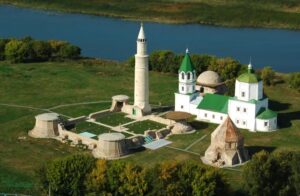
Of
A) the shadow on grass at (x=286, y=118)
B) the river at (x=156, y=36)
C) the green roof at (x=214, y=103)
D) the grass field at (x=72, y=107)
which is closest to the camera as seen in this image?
the grass field at (x=72, y=107)

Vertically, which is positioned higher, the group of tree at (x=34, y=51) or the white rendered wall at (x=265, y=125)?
the group of tree at (x=34, y=51)

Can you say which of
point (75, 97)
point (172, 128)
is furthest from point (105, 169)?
point (75, 97)

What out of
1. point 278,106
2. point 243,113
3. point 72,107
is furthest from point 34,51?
point 243,113

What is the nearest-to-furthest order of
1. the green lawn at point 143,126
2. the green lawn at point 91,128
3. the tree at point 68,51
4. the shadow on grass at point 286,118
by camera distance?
the green lawn at point 91,128, the green lawn at point 143,126, the shadow on grass at point 286,118, the tree at point 68,51

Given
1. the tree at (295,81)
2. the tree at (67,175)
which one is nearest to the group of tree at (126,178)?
the tree at (67,175)

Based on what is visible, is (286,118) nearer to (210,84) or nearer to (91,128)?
(210,84)

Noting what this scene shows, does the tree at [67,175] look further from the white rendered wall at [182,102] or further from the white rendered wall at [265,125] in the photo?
the white rendered wall at [182,102]

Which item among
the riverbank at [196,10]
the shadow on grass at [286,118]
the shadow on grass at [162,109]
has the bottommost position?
the shadow on grass at [286,118]

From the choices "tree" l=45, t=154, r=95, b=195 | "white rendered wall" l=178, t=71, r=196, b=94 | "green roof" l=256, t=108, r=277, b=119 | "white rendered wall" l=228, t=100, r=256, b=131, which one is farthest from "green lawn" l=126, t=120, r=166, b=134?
"tree" l=45, t=154, r=95, b=195
